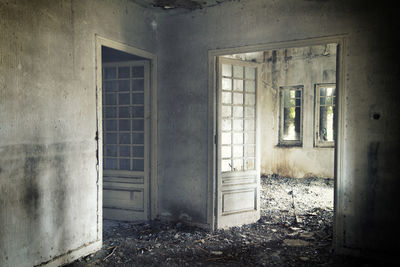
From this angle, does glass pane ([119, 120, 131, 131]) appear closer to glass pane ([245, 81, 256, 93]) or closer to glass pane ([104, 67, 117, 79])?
glass pane ([104, 67, 117, 79])

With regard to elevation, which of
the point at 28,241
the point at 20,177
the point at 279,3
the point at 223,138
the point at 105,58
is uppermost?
the point at 279,3

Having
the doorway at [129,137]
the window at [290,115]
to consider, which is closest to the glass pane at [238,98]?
the doorway at [129,137]

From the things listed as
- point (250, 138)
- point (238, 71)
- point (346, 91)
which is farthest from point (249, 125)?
point (346, 91)

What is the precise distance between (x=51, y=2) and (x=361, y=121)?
325cm

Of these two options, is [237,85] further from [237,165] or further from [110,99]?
[110,99]

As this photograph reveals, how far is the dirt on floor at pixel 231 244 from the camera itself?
3061 millimetres

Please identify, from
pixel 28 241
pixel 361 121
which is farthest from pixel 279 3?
pixel 28 241

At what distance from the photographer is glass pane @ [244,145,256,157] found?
4.17 meters

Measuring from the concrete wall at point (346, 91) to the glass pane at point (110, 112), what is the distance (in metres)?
0.86

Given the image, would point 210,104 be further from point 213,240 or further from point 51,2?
point 51,2

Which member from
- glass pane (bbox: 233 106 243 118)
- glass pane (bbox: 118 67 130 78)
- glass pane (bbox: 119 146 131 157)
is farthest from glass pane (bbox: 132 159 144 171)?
glass pane (bbox: 233 106 243 118)

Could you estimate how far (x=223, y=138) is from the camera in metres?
4.01

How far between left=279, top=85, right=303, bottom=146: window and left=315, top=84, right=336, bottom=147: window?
43cm

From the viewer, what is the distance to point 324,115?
7379mm
